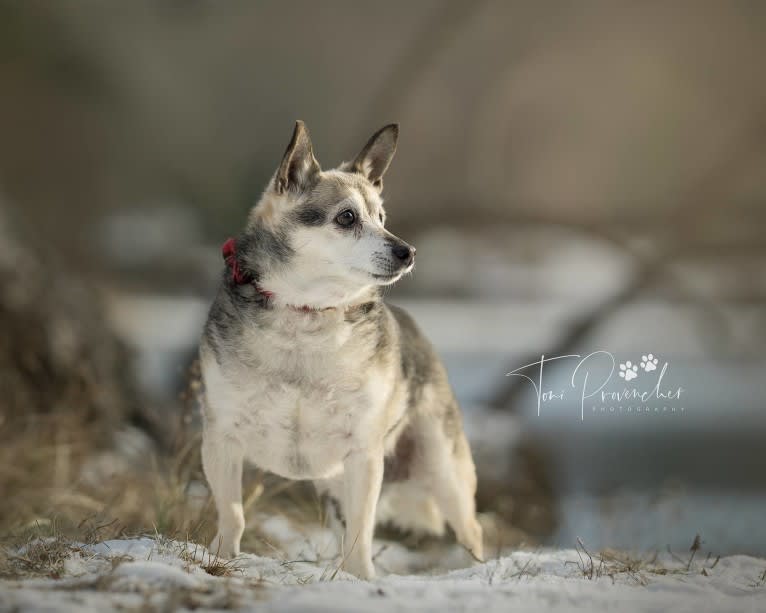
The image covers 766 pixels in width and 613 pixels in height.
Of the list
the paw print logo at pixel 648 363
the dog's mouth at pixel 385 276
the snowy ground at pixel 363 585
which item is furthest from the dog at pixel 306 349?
the paw print logo at pixel 648 363

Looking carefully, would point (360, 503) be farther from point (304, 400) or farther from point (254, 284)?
point (254, 284)

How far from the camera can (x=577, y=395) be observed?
167 inches

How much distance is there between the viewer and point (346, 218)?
3.17 metres

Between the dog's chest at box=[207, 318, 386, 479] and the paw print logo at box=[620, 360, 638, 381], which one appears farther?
the paw print logo at box=[620, 360, 638, 381]

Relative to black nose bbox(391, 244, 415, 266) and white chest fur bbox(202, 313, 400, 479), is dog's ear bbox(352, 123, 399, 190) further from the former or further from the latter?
white chest fur bbox(202, 313, 400, 479)

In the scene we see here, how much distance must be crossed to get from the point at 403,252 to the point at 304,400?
67cm

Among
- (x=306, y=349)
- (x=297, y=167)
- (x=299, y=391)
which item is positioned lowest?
(x=299, y=391)

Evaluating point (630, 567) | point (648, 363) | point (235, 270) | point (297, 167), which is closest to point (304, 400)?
point (235, 270)

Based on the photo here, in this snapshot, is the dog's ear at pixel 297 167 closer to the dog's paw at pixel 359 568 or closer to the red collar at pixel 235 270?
the red collar at pixel 235 270

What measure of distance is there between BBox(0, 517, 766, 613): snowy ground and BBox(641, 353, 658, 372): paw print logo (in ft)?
3.73

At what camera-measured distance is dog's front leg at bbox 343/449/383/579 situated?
10.2 ft

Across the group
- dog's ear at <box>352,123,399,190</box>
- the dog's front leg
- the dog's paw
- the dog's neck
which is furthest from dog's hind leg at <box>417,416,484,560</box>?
dog's ear at <box>352,123,399,190</box>

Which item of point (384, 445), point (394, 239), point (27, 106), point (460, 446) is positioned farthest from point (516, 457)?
point (27, 106)

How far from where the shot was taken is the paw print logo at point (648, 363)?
4359 mm
